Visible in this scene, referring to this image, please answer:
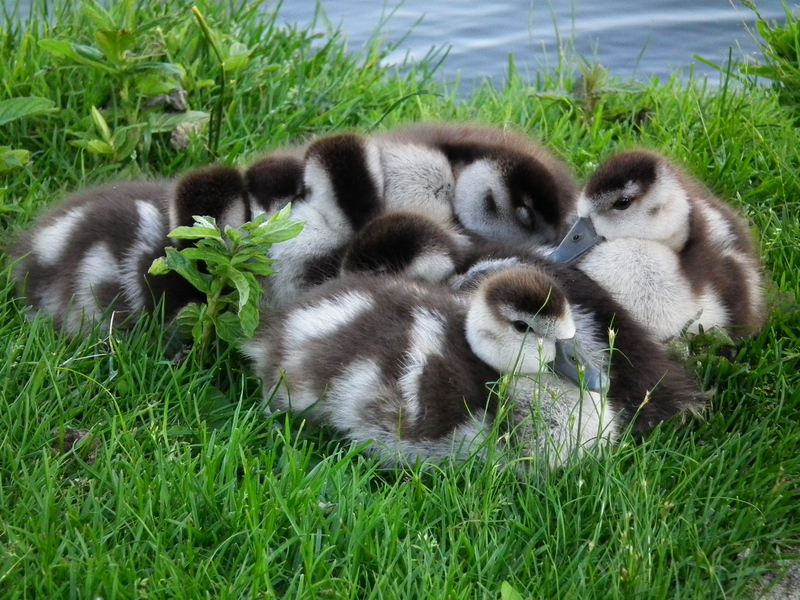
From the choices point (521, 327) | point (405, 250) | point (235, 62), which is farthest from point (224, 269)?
point (235, 62)

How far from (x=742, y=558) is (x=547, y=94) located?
2401 millimetres

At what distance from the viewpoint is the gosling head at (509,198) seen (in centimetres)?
332

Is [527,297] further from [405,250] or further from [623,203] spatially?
[623,203]

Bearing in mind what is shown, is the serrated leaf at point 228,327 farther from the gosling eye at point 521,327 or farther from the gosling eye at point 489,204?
the gosling eye at point 489,204

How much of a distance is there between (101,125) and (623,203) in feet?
5.90

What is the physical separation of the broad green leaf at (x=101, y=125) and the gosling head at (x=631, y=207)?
1.65 m

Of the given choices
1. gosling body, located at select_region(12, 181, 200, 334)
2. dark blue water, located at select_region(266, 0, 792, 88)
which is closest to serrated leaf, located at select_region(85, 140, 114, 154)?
gosling body, located at select_region(12, 181, 200, 334)

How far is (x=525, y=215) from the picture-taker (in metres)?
3.39

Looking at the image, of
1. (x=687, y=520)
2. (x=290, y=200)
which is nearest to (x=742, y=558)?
(x=687, y=520)

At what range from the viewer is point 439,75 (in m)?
5.54

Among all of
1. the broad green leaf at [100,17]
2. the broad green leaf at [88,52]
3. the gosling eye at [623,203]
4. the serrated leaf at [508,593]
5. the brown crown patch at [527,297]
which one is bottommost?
the serrated leaf at [508,593]

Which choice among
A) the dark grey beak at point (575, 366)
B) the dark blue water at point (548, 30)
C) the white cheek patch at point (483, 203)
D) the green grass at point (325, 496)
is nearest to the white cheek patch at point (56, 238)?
the green grass at point (325, 496)

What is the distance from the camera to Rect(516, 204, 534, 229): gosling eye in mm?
3381

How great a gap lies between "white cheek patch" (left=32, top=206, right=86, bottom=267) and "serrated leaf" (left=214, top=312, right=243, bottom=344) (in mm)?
600
